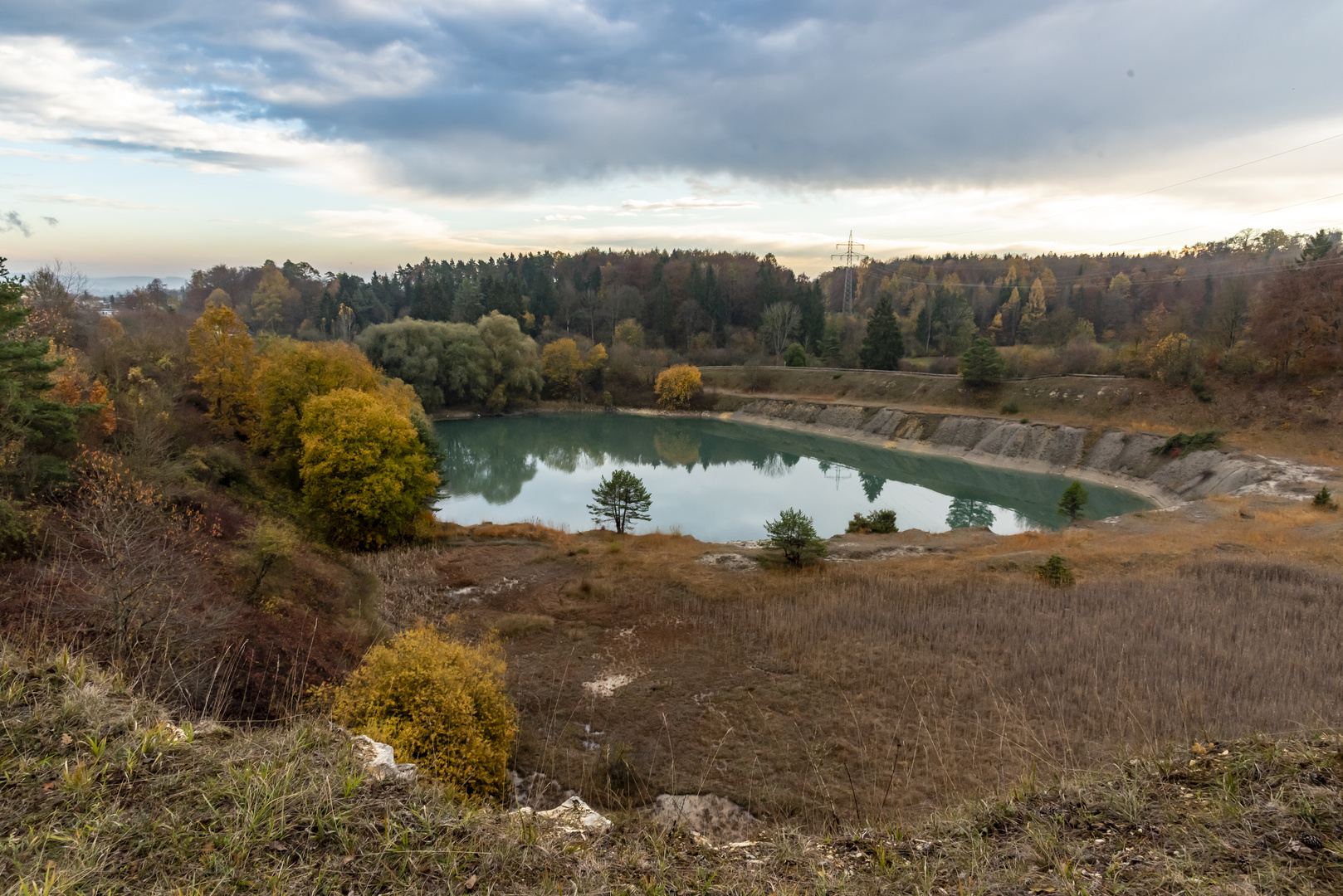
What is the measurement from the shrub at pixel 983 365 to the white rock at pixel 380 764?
60.0 metres

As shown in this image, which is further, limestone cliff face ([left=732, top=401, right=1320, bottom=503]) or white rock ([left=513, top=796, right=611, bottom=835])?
limestone cliff face ([left=732, top=401, right=1320, bottom=503])

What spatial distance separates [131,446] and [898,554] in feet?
90.0

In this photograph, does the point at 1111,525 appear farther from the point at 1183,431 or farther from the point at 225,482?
the point at 225,482

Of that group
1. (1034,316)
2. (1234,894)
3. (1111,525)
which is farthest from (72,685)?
(1034,316)

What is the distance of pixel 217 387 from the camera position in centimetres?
3456

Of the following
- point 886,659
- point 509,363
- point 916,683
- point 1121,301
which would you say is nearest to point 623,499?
point 886,659

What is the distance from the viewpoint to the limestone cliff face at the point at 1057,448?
3528 centimetres

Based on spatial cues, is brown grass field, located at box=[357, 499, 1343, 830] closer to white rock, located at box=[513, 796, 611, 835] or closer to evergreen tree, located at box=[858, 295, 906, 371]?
white rock, located at box=[513, 796, 611, 835]

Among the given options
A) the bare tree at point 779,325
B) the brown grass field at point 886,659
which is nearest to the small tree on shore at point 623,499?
the brown grass field at point 886,659

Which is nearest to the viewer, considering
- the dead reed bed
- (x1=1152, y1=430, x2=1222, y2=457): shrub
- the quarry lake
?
the dead reed bed

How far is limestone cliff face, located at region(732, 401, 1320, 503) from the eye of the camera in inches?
1389

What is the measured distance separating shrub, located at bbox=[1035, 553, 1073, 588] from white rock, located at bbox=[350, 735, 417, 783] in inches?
748

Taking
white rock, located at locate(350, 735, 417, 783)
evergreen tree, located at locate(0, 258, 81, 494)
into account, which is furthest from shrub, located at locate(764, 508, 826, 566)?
evergreen tree, located at locate(0, 258, 81, 494)

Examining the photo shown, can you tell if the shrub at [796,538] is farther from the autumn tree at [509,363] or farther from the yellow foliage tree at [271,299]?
the yellow foliage tree at [271,299]
